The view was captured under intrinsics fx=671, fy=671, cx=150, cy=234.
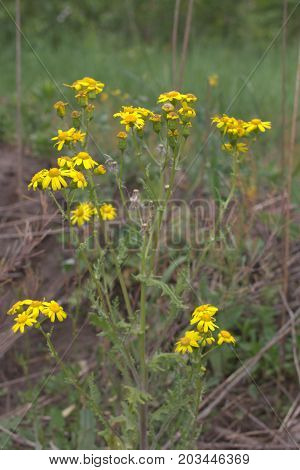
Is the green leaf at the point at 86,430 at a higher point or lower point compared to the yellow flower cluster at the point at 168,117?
lower

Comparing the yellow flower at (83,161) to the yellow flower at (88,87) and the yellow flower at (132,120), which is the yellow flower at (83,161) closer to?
the yellow flower at (132,120)

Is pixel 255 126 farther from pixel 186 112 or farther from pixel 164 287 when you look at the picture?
pixel 164 287

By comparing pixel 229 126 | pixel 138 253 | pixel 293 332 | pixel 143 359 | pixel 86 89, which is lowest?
pixel 293 332

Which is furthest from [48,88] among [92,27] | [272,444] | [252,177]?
[92,27]

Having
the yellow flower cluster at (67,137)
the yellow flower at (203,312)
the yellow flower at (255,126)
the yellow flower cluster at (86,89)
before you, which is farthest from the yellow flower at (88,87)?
the yellow flower at (203,312)

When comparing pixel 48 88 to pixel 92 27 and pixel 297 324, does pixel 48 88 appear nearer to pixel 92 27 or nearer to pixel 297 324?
pixel 297 324

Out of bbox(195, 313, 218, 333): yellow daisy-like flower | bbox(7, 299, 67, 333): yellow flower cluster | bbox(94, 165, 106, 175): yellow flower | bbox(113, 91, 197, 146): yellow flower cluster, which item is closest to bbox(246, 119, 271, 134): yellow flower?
bbox(113, 91, 197, 146): yellow flower cluster

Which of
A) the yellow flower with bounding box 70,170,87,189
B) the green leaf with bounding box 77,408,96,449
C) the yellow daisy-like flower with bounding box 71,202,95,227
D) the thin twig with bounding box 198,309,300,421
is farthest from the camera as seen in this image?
the thin twig with bounding box 198,309,300,421

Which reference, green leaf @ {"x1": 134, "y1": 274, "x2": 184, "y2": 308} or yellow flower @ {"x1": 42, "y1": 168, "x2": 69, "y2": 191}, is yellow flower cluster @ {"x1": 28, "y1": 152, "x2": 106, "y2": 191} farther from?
green leaf @ {"x1": 134, "y1": 274, "x2": 184, "y2": 308}

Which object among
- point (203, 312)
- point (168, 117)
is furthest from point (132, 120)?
point (203, 312)

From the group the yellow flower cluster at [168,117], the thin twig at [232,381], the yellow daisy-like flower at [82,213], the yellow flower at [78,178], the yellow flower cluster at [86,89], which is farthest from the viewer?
the thin twig at [232,381]

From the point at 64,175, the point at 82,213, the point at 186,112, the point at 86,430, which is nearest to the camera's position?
the point at 64,175

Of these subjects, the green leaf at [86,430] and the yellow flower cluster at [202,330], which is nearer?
the yellow flower cluster at [202,330]

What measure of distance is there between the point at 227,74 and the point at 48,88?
5.47ft
